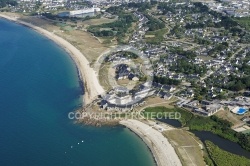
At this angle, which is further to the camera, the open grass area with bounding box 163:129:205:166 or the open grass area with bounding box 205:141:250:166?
the open grass area with bounding box 163:129:205:166

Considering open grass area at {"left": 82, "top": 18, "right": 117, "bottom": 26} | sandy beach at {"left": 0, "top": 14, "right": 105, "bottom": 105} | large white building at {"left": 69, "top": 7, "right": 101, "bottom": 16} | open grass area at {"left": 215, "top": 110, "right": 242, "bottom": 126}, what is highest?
large white building at {"left": 69, "top": 7, "right": 101, "bottom": 16}

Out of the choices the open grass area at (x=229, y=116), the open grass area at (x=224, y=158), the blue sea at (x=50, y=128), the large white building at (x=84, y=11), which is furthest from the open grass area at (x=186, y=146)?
the large white building at (x=84, y=11)

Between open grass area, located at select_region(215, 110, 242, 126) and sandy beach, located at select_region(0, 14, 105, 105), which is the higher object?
sandy beach, located at select_region(0, 14, 105, 105)

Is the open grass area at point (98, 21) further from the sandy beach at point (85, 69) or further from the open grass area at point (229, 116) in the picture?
the open grass area at point (229, 116)

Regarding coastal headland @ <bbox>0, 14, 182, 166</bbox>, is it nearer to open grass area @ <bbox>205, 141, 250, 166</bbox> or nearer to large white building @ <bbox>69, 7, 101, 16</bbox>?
open grass area @ <bbox>205, 141, 250, 166</bbox>

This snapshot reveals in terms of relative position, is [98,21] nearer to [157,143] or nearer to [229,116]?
[229,116]

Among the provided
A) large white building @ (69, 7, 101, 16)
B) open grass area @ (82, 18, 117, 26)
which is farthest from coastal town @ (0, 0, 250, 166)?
large white building @ (69, 7, 101, 16)

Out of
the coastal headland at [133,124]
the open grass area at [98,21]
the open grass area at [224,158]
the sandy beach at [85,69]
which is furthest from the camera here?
the open grass area at [98,21]
